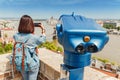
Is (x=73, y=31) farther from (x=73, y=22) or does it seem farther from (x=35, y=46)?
(x=35, y=46)

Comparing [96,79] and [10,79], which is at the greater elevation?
[96,79]

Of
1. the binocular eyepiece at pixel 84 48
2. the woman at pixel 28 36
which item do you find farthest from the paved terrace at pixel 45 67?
the binocular eyepiece at pixel 84 48

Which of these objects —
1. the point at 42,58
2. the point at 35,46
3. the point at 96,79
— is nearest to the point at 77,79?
the point at 96,79

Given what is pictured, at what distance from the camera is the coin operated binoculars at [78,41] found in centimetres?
71

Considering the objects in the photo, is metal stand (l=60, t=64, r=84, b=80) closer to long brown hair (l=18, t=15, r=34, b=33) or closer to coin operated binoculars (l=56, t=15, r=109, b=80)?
coin operated binoculars (l=56, t=15, r=109, b=80)

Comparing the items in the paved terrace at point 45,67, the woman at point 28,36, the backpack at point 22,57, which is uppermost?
the woman at point 28,36

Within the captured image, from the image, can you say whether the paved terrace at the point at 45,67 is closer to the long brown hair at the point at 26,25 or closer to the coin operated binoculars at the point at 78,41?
the long brown hair at the point at 26,25

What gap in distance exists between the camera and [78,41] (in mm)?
702

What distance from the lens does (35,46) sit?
1336 mm

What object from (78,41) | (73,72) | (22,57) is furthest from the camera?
(22,57)

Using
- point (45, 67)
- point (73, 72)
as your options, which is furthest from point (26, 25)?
point (73, 72)

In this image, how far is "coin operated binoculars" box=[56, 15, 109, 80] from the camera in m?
0.71

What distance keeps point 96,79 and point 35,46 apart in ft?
1.76

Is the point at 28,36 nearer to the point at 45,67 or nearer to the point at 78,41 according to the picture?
the point at 45,67
